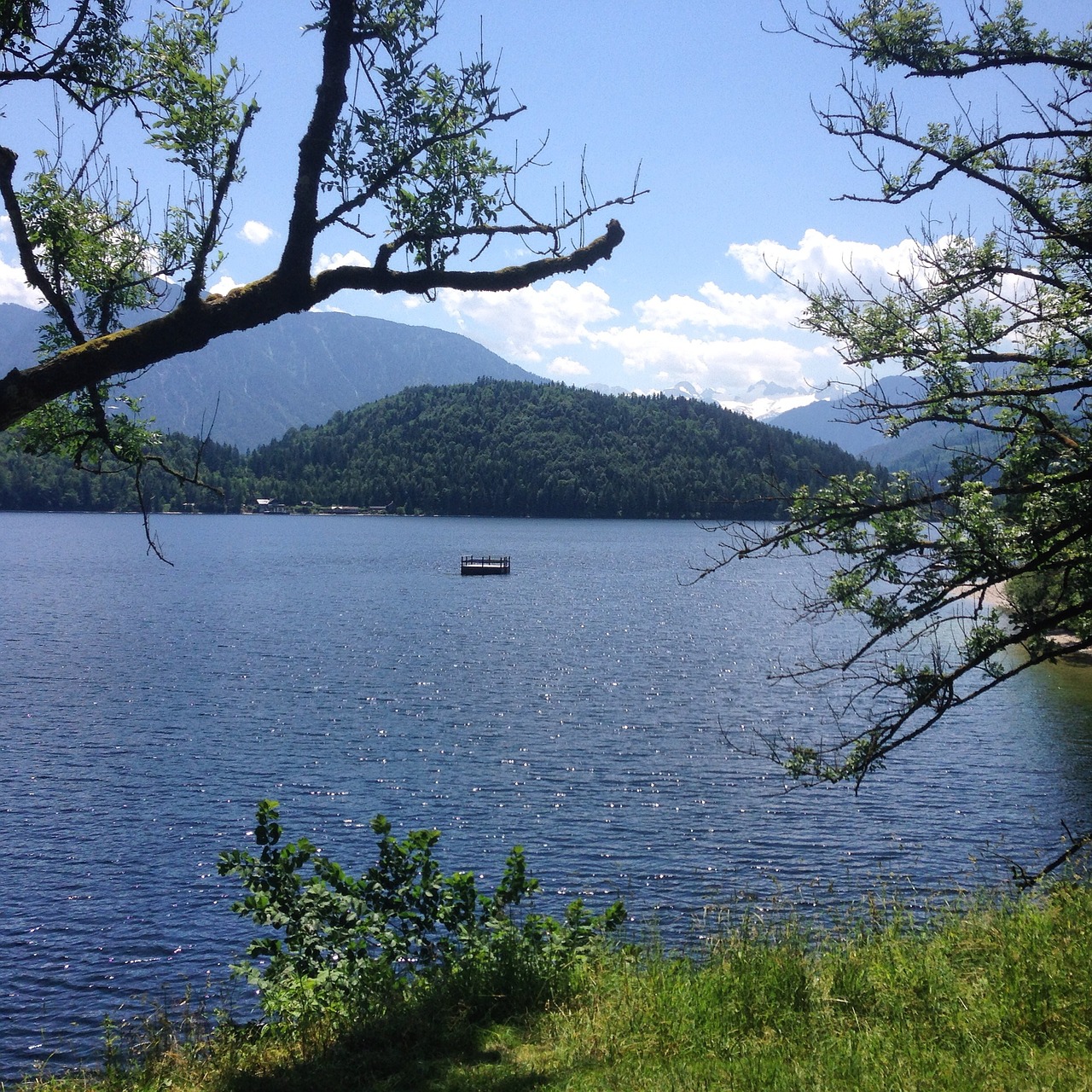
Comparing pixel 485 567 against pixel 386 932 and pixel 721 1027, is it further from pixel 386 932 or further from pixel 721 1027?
pixel 721 1027

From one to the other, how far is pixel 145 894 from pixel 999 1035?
20.0 meters

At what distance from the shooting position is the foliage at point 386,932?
334 inches

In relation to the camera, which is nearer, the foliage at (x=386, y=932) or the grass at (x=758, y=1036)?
the grass at (x=758, y=1036)

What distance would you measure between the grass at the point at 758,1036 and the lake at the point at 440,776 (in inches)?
248

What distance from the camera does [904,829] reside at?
25.1 meters

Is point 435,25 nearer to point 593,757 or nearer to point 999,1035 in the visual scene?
point 999,1035

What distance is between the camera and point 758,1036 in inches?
276

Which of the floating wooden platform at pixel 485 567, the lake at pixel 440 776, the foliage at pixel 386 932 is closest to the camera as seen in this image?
the foliage at pixel 386 932

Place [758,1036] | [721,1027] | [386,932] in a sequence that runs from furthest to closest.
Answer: [386,932]
[721,1027]
[758,1036]

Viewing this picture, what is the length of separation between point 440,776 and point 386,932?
21.3 metres

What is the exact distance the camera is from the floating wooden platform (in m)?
104

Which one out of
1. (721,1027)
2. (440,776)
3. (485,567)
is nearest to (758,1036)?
(721,1027)

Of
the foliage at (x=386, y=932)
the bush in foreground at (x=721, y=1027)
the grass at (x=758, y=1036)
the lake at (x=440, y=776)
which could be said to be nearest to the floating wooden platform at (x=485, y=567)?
the lake at (x=440, y=776)

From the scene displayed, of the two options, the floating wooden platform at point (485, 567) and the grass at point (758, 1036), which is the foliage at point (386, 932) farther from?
the floating wooden platform at point (485, 567)
